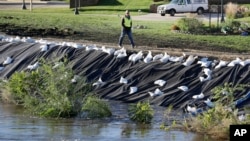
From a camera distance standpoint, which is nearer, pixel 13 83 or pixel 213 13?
pixel 13 83

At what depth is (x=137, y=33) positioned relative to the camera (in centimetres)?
4225

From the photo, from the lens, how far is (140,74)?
29.0m

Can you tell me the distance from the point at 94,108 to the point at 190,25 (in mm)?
19685

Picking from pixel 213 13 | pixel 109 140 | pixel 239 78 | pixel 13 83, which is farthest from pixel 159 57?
pixel 213 13

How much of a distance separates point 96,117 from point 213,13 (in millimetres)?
37762

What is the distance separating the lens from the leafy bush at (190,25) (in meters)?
43.1

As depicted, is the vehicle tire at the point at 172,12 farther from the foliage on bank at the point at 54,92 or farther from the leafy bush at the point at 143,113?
the leafy bush at the point at 143,113

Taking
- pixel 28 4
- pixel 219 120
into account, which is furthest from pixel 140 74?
pixel 28 4

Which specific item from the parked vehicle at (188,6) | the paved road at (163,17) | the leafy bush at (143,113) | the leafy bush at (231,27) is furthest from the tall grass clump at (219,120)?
the parked vehicle at (188,6)

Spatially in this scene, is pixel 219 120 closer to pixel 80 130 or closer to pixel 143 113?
pixel 143 113

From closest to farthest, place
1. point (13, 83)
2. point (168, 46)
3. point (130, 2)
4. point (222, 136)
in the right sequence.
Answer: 1. point (222, 136)
2. point (13, 83)
3. point (168, 46)
4. point (130, 2)

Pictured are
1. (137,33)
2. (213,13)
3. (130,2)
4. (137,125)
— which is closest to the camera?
(137,125)

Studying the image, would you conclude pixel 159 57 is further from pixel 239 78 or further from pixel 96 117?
pixel 96 117

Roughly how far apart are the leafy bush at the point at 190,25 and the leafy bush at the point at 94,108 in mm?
18854
